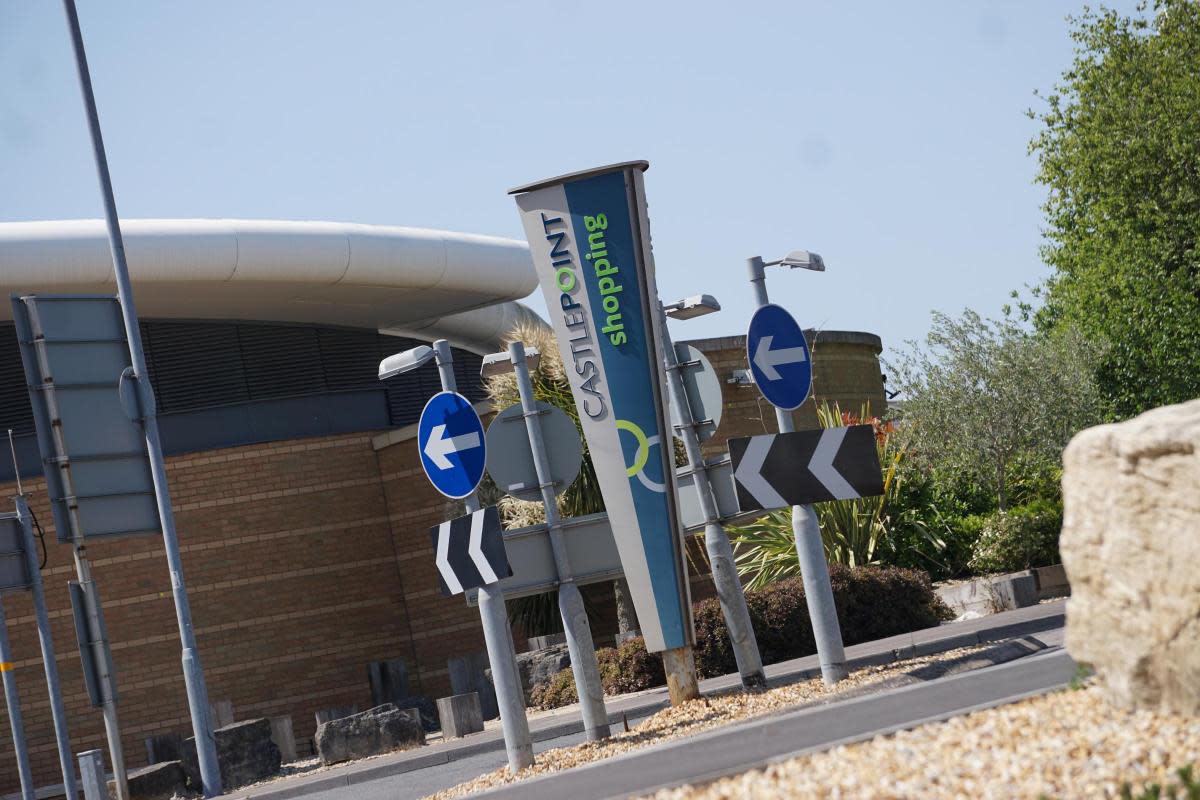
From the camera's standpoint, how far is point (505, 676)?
974 cm

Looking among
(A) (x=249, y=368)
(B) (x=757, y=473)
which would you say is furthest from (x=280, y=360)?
(B) (x=757, y=473)

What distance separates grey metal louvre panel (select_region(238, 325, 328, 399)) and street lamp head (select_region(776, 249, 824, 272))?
15517 millimetres

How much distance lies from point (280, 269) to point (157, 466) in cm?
1007

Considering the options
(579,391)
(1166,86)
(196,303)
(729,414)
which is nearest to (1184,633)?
(579,391)

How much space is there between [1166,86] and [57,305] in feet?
93.2

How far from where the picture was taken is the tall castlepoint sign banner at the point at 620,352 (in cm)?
1036

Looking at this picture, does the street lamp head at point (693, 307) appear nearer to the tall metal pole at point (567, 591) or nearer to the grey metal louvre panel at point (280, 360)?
the tall metal pole at point (567, 591)

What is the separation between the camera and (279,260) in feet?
74.7

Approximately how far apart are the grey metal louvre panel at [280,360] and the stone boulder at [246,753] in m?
10.0

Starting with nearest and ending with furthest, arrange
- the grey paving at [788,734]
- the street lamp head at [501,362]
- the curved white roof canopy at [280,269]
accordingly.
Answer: the grey paving at [788,734], the street lamp head at [501,362], the curved white roof canopy at [280,269]

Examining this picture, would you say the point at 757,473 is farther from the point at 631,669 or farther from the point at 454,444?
the point at 631,669

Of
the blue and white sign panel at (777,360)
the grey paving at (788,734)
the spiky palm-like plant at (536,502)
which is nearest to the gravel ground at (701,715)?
the grey paving at (788,734)

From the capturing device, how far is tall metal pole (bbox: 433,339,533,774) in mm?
9461

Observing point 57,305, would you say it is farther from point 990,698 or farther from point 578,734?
point 990,698
